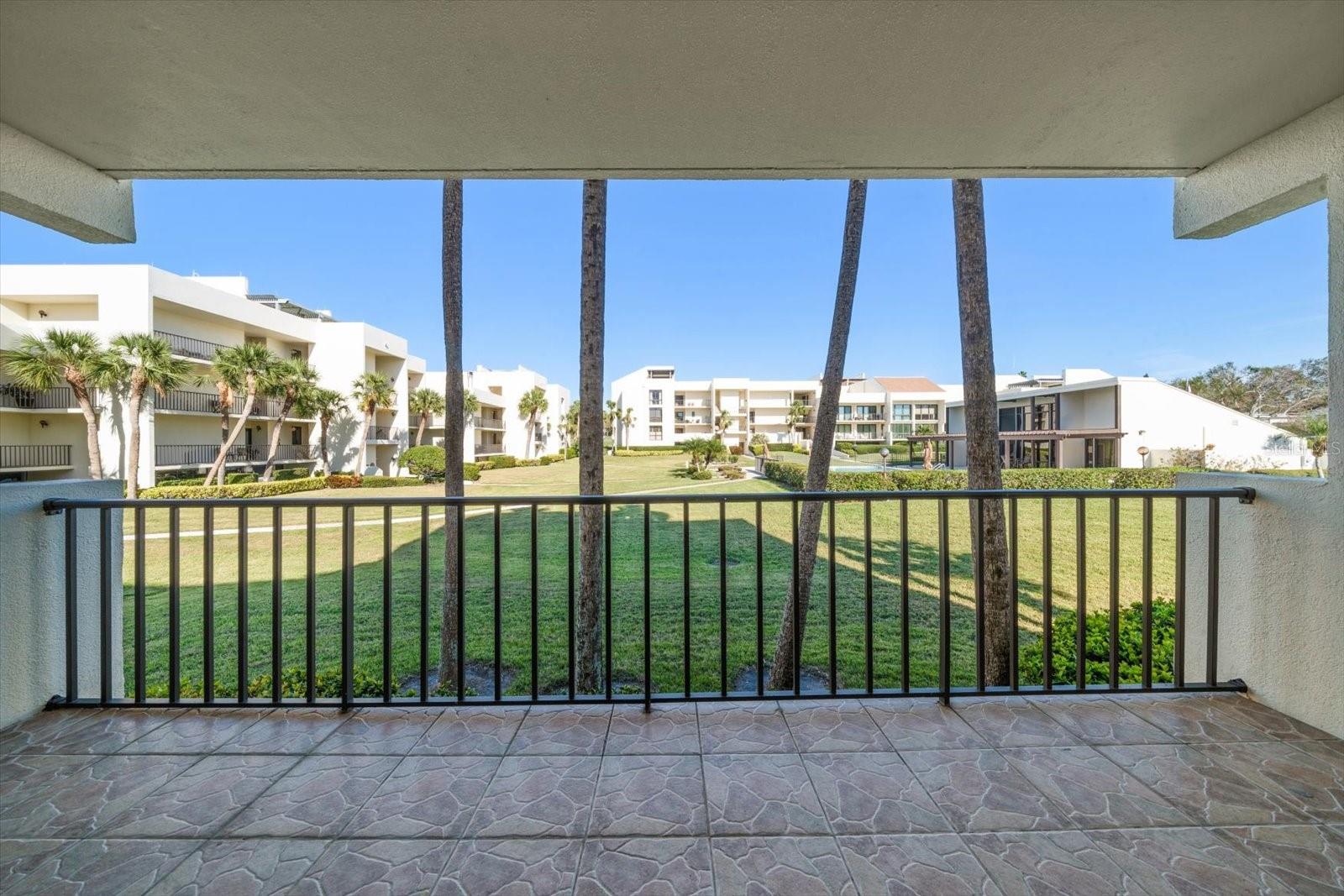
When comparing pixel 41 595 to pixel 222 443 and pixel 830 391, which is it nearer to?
pixel 830 391

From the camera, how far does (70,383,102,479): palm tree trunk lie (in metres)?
13.3

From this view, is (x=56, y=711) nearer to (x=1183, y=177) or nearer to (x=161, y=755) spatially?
(x=161, y=755)

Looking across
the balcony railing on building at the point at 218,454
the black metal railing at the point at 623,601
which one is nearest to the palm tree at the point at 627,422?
the balcony railing on building at the point at 218,454

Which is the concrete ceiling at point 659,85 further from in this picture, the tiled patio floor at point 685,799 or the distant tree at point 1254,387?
the distant tree at point 1254,387

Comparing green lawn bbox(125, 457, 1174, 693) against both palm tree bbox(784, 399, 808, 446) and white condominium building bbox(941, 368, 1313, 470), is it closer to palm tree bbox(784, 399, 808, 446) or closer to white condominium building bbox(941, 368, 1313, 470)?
white condominium building bbox(941, 368, 1313, 470)

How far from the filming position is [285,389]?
18.7 metres

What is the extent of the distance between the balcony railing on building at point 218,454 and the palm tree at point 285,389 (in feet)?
1.07

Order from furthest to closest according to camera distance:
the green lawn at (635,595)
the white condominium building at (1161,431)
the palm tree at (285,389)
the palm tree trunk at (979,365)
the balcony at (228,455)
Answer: the white condominium building at (1161,431)
the palm tree at (285,389)
the balcony at (228,455)
the green lawn at (635,595)
the palm tree trunk at (979,365)

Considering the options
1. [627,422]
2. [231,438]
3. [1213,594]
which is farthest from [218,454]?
[627,422]

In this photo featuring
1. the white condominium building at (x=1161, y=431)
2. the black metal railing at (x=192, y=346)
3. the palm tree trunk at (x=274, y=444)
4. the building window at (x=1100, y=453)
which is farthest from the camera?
the building window at (x=1100, y=453)

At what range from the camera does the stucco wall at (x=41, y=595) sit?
81.4 inches

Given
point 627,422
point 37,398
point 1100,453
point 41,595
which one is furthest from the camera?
point 627,422

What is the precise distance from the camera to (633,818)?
1595 millimetres

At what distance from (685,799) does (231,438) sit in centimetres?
Answer: 2072
